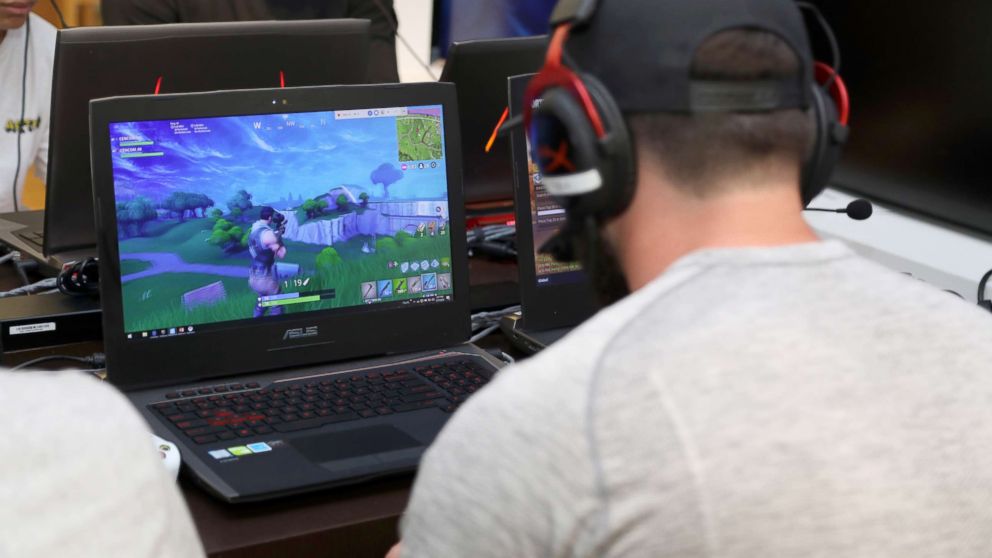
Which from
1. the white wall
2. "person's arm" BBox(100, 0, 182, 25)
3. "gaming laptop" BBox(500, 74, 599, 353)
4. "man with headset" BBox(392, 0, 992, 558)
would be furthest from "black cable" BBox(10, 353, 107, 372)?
the white wall

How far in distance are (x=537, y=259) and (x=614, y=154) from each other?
2.60ft

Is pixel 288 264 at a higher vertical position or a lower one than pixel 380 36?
lower

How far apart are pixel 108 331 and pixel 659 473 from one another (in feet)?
3.00

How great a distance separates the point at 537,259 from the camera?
1666mm

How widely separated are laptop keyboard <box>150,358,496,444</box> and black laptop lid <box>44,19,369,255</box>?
51cm

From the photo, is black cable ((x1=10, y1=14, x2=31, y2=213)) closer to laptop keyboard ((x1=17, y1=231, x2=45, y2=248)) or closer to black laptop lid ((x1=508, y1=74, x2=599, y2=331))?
laptop keyboard ((x1=17, y1=231, x2=45, y2=248))

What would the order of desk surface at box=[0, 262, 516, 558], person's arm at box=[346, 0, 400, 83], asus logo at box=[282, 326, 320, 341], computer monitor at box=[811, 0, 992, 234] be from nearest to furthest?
desk surface at box=[0, 262, 516, 558], asus logo at box=[282, 326, 320, 341], computer monitor at box=[811, 0, 992, 234], person's arm at box=[346, 0, 400, 83]

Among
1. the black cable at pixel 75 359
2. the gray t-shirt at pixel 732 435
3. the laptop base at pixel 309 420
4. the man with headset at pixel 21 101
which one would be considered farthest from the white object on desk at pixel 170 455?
the man with headset at pixel 21 101

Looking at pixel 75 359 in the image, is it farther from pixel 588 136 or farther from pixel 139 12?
pixel 139 12

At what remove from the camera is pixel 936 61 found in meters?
2.61

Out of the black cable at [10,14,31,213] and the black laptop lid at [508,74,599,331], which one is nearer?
the black laptop lid at [508,74,599,331]

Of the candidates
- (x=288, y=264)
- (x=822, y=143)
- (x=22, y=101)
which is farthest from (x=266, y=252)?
(x=22, y=101)

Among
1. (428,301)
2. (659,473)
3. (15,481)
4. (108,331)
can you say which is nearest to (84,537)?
(15,481)

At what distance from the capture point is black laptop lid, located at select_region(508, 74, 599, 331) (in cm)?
164
